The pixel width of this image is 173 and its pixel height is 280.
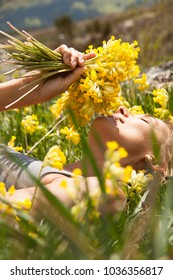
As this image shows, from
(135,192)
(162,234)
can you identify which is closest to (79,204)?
(162,234)

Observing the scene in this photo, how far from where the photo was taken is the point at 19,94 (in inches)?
99.3

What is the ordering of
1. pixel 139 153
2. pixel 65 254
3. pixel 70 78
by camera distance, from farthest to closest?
pixel 70 78 → pixel 139 153 → pixel 65 254

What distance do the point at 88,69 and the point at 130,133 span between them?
15.4 inches

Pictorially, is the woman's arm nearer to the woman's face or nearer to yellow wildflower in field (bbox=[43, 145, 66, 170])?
the woman's face

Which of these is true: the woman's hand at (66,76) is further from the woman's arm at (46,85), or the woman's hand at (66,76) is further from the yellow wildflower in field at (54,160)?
the yellow wildflower in field at (54,160)

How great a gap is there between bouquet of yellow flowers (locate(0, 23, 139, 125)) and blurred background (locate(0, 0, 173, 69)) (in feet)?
0.62

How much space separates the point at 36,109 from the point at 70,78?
6.90ft

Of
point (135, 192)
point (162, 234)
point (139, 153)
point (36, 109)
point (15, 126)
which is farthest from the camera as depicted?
point (36, 109)

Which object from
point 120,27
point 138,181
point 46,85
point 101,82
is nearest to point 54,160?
point 138,181

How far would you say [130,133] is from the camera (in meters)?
2.24

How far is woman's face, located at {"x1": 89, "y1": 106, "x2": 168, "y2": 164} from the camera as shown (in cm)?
223

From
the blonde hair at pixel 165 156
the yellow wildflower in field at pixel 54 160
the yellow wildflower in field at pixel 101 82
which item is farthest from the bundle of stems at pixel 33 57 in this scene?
the yellow wildflower in field at pixel 54 160

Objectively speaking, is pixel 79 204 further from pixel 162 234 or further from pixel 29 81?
pixel 29 81

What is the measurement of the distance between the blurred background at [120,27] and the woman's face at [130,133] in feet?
2.28
